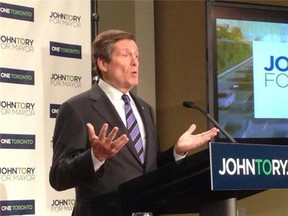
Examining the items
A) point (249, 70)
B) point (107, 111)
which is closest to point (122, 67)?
point (107, 111)

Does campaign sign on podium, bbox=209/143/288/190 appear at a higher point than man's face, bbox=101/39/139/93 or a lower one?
lower

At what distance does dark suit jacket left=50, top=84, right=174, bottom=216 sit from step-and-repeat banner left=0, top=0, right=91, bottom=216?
928 millimetres

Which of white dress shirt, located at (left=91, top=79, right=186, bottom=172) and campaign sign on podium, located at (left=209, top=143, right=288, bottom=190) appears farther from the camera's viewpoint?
white dress shirt, located at (left=91, top=79, right=186, bottom=172)

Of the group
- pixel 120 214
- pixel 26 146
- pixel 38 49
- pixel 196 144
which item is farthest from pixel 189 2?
pixel 120 214

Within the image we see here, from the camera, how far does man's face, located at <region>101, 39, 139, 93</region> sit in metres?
2.59

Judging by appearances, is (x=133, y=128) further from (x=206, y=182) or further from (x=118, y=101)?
(x=206, y=182)

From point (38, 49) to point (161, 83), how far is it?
1.63 meters

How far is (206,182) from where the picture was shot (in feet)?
5.80

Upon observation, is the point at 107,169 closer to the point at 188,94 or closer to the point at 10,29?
the point at 10,29

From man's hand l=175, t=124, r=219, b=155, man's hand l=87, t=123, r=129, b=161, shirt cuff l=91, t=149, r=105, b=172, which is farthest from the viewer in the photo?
man's hand l=175, t=124, r=219, b=155

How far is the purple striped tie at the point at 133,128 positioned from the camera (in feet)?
8.12

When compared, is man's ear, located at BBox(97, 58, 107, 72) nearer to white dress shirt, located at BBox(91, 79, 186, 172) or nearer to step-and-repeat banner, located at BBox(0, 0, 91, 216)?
white dress shirt, located at BBox(91, 79, 186, 172)

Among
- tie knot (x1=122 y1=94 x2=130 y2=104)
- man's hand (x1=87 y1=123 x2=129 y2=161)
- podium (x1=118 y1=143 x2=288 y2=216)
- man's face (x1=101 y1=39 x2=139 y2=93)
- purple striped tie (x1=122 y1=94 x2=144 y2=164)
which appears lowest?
podium (x1=118 y1=143 x2=288 y2=216)

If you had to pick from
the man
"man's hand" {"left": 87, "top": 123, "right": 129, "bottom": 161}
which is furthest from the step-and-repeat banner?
"man's hand" {"left": 87, "top": 123, "right": 129, "bottom": 161}
